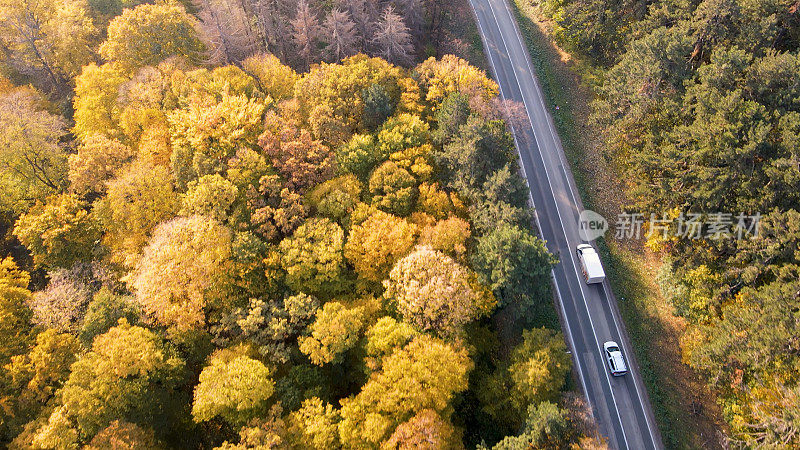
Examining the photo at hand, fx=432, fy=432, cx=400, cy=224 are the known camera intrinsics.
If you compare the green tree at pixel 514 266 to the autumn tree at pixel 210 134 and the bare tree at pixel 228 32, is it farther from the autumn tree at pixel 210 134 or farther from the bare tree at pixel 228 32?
the bare tree at pixel 228 32

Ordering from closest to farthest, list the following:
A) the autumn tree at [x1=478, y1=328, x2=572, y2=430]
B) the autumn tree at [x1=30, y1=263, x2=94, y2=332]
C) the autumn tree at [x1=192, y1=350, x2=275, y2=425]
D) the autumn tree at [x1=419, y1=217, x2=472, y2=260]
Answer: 1. the autumn tree at [x1=192, y1=350, x2=275, y2=425]
2. the autumn tree at [x1=478, y1=328, x2=572, y2=430]
3. the autumn tree at [x1=30, y1=263, x2=94, y2=332]
4. the autumn tree at [x1=419, y1=217, x2=472, y2=260]

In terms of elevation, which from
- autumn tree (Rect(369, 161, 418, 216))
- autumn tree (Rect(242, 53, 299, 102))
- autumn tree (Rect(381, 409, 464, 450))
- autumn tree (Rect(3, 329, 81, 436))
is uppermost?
autumn tree (Rect(242, 53, 299, 102))

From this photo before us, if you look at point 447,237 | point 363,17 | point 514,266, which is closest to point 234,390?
point 447,237

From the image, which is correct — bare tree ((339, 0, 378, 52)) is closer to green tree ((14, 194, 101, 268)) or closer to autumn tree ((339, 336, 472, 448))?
green tree ((14, 194, 101, 268))

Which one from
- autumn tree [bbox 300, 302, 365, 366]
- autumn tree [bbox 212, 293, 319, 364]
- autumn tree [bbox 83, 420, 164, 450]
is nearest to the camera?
autumn tree [bbox 83, 420, 164, 450]

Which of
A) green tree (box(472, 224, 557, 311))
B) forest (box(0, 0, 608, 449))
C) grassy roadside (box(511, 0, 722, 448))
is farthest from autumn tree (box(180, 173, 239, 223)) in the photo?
grassy roadside (box(511, 0, 722, 448))

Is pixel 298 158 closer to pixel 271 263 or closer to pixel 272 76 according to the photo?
pixel 271 263

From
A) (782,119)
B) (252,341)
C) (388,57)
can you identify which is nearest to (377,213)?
(252,341)

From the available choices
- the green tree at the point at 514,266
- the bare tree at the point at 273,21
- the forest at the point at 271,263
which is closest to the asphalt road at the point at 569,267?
the forest at the point at 271,263
